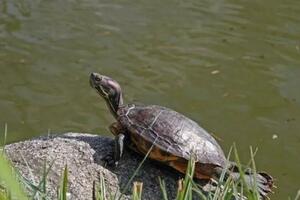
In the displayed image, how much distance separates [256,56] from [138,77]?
1.33 m

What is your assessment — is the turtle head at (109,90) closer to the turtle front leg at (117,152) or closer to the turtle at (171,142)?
the turtle at (171,142)

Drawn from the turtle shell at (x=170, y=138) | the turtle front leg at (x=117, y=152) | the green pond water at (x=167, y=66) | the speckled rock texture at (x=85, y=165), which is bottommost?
the green pond water at (x=167, y=66)

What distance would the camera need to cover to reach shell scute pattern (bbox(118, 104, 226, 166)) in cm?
340

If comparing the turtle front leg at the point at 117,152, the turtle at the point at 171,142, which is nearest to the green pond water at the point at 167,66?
the turtle at the point at 171,142

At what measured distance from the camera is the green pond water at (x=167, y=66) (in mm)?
5742

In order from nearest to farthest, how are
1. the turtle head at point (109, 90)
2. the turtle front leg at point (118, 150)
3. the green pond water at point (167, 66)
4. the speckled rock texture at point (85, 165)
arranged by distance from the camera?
1. the speckled rock texture at point (85, 165)
2. the turtle front leg at point (118, 150)
3. the turtle head at point (109, 90)
4. the green pond water at point (167, 66)

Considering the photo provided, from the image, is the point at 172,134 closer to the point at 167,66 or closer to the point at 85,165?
the point at 85,165

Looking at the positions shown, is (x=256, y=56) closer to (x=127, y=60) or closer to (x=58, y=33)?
(x=127, y=60)

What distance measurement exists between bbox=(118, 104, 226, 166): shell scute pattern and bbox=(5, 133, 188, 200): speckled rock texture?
153 millimetres

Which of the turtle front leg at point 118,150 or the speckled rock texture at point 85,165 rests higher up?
the turtle front leg at point 118,150

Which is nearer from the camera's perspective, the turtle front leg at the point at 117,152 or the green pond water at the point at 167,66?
the turtle front leg at the point at 117,152

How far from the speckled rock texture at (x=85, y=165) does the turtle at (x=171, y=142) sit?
6cm

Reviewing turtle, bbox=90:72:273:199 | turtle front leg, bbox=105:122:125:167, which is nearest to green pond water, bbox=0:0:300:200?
turtle, bbox=90:72:273:199

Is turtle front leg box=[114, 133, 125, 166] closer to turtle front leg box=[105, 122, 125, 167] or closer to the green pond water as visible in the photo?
turtle front leg box=[105, 122, 125, 167]
